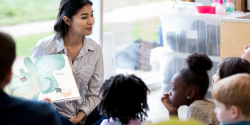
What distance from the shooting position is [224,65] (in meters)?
1.35

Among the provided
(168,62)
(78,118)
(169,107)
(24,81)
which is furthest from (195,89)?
(168,62)

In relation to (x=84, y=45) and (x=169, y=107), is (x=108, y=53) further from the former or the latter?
(x=169, y=107)

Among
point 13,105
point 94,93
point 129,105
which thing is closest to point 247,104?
point 129,105

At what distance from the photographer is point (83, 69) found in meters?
1.70

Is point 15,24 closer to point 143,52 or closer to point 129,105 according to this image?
point 129,105

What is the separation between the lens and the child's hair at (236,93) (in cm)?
91

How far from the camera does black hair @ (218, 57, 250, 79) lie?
1.31m

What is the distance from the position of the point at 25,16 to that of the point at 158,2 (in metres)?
1.74

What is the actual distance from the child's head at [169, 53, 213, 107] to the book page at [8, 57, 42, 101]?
73cm

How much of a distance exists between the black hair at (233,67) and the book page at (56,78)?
0.75 meters

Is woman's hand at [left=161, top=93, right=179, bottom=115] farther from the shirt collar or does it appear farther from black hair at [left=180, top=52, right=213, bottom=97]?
the shirt collar

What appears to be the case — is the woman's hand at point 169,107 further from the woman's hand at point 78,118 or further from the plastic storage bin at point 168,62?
the plastic storage bin at point 168,62

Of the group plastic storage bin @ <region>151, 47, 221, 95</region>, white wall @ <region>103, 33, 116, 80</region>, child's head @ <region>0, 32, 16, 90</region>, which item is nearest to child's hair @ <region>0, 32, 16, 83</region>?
child's head @ <region>0, 32, 16, 90</region>

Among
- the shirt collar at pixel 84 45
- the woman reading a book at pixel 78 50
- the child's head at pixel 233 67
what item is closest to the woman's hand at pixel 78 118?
the woman reading a book at pixel 78 50
